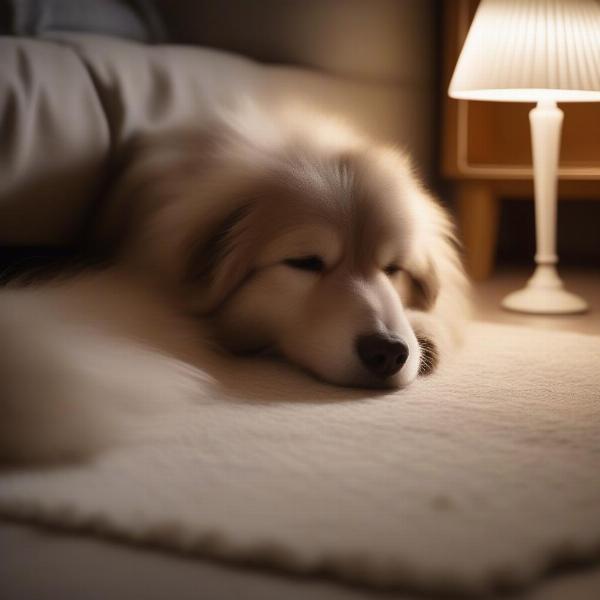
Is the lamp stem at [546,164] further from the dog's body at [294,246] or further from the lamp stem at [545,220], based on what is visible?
the dog's body at [294,246]

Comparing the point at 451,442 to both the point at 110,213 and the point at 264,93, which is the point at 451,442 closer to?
the point at 110,213

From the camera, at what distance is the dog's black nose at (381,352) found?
1113 millimetres

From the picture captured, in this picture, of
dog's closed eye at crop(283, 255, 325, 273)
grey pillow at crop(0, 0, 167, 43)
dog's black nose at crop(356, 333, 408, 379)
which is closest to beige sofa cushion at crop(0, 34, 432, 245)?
grey pillow at crop(0, 0, 167, 43)

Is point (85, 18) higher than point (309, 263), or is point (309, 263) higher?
point (85, 18)

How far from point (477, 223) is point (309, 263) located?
117 centimetres

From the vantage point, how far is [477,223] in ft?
7.50

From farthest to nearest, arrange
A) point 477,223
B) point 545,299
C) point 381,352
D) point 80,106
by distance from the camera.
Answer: point 477,223 < point 545,299 < point 80,106 < point 381,352

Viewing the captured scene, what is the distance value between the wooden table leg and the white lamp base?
33 centimetres

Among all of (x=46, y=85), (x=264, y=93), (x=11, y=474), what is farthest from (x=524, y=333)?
(x=11, y=474)

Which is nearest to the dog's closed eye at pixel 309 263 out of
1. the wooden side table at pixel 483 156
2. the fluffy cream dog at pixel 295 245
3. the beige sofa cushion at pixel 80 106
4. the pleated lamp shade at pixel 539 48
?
the fluffy cream dog at pixel 295 245

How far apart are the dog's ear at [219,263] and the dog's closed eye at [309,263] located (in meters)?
0.07

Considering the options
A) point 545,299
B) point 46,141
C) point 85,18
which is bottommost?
point 545,299

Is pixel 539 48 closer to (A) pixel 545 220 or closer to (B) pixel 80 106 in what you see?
(A) pixel 545 220

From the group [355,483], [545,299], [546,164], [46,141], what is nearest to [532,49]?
[546,164]
